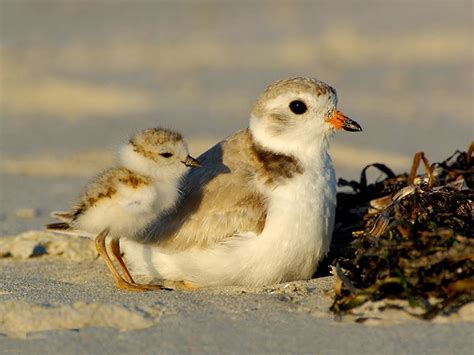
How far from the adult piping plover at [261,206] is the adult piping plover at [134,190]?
0.16 m

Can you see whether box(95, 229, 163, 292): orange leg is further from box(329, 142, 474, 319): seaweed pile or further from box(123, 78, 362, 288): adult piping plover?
box(329, 142, 474, 319): seaweed pile

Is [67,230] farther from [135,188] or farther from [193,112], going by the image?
[193,112]

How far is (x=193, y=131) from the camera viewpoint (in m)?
9.34

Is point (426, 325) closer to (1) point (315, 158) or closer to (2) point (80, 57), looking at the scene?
(1) point (315, 158)

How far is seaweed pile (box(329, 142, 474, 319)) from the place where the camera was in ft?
12.9

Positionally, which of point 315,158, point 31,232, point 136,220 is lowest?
point 31,232

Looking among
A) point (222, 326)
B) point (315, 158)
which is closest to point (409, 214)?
point (315, 158)

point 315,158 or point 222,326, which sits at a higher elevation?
point 315,158

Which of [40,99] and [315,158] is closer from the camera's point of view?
[315,158]

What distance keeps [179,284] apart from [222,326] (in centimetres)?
115

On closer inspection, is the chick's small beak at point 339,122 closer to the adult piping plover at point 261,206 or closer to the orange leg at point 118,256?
the adult piping plover at point 261,206

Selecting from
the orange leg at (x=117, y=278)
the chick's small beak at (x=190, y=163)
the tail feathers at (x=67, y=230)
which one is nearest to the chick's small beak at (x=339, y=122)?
the chick's small beak at (x=190, y=163)

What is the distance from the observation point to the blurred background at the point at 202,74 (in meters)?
8.70

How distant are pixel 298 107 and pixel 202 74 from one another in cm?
758
